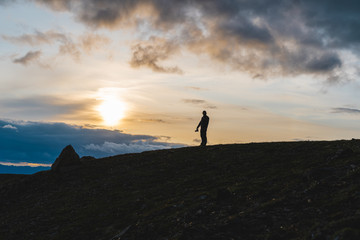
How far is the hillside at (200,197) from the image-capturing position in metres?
13.3

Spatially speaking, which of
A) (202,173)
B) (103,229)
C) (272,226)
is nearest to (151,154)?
(202,173)

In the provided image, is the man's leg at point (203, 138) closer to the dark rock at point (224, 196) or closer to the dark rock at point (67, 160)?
the dark rock at point (67, 160)

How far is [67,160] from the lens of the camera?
3944 centimetres

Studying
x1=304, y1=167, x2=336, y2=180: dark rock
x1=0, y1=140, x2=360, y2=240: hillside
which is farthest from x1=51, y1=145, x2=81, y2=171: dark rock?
x1=304, y1=167, x2=336, y2=180: dark rock

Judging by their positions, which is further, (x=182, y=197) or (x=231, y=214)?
(x=182, y=197)

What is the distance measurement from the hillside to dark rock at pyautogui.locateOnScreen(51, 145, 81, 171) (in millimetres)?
1208

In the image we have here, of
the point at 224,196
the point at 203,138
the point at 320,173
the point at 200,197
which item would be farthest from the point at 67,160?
the point at 320,173

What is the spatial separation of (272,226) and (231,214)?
9.41 ft

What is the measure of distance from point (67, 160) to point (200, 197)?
83.3ft

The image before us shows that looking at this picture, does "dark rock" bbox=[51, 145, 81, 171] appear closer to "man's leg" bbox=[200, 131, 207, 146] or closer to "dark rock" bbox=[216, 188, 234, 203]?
"man's leg" bbox=[200, 131, 207, 146]

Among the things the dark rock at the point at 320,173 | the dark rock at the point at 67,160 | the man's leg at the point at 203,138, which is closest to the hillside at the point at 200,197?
the dark rock at the point at 320,173

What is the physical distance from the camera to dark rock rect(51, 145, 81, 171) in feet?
126

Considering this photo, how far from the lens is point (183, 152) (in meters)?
38.0

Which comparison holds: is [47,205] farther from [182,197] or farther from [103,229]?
[182,197]
